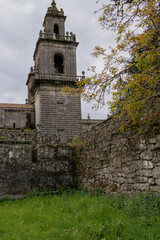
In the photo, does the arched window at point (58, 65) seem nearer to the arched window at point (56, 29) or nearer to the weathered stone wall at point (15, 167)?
the arched window at point (56, 29)

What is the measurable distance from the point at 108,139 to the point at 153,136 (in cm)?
205

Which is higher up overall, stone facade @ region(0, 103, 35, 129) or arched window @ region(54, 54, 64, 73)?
arched window @ region(54, 54, 64, 73)

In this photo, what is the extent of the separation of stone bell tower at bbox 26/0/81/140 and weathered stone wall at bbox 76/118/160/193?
16.7 meters

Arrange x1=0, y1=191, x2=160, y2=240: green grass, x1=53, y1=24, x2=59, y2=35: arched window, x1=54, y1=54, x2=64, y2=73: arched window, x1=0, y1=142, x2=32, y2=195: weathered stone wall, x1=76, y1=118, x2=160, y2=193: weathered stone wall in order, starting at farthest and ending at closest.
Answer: x1=54, y1=54, x2=64, y2=73: arched window, x1=53, y1=24, x2=59, y2=35: arched window, x1=0, y1=142, x2=32, y2=195: weathered stone wall, x1=76, y1=118, x2=160, y2=193: weathered stone wall, x1=0, y1=191, x2=160, y2=240: green grass

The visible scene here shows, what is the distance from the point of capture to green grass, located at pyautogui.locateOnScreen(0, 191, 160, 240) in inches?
142

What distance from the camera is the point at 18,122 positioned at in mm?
30906

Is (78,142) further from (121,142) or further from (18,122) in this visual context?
(18,122)

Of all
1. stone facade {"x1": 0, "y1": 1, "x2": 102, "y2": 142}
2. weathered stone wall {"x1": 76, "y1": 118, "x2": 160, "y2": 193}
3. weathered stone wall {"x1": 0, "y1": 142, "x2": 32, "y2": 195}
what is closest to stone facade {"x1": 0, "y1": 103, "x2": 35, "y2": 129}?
stone facade {"x1": 0, "y1": 1, "x2": 102, "y2": 142}

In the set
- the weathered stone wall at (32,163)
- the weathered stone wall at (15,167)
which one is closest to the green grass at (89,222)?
the weathered stone wall at (15,167)

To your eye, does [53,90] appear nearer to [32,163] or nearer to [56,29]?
[56,29]

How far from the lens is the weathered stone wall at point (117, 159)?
15.6 ft

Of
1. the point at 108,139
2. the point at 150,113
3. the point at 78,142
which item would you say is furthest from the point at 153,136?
the point at 78,142

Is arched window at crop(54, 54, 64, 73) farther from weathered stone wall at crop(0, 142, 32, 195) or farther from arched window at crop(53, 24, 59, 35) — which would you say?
weathered stone wall at crop(0, 142, 32, 195)

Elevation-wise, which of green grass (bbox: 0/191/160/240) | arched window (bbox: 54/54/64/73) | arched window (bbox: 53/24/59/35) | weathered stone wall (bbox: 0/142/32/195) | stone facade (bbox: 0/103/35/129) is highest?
arched window (bbox: 53/24/59/35)
